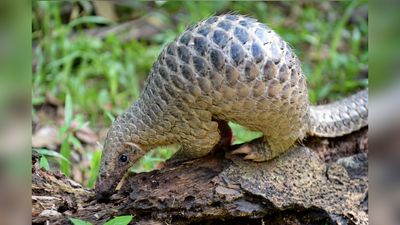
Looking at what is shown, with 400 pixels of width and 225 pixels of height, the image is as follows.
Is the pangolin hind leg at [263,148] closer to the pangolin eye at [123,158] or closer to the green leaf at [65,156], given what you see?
the pangolin eye at [123,158]

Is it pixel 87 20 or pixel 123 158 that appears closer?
pixel 123 158

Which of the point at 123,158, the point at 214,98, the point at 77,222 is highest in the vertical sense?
the point at 214,98

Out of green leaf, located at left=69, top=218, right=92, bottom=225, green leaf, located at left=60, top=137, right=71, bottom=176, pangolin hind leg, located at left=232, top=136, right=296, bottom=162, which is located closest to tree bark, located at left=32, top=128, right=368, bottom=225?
pangolin hind leg, located at left=232, top=136, right=296, bottom=162

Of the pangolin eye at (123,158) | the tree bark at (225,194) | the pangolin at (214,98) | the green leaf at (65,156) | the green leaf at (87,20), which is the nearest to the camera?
the pangolin at (214,98)

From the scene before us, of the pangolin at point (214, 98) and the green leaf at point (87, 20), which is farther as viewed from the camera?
the green leaf at point (87, 20)

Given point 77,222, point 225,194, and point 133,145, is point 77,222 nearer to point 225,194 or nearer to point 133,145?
point 133,145

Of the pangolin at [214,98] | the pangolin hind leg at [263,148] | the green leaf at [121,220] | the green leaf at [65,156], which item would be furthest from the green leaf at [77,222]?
the green leaf at [65,156]

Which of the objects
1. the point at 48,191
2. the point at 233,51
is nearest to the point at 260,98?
the point at 233,51

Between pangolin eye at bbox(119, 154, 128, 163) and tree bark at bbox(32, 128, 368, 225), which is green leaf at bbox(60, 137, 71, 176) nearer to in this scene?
tree bark at bbox(32, 128, 368, 225)

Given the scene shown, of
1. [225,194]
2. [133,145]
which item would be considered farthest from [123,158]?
[225,194]
